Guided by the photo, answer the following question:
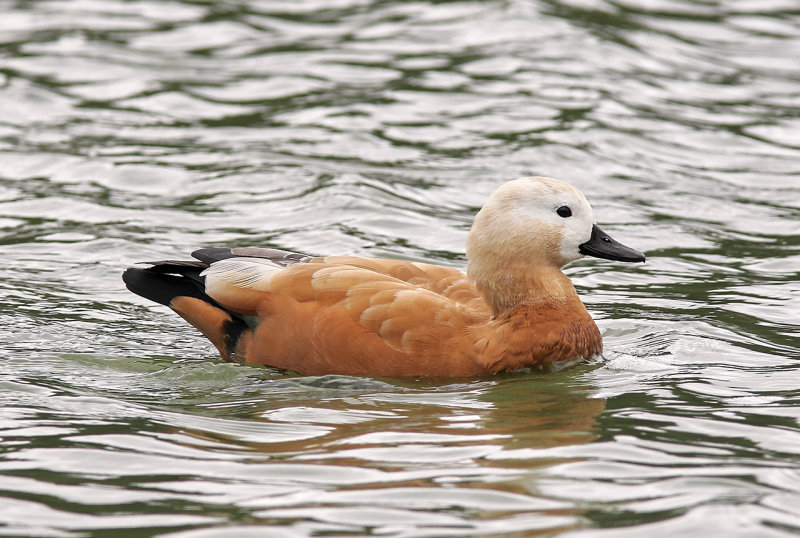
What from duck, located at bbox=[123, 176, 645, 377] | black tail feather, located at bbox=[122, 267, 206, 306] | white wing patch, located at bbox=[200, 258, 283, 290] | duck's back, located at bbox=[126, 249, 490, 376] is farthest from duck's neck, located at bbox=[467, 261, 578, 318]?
black tail feather, located at bbox=[122, 267, 206, 306]

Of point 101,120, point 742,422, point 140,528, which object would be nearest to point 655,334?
point 742,422

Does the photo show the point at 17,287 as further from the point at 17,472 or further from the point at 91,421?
the point at 17,472

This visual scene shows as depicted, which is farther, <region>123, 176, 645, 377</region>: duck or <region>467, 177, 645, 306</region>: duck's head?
<region>467, 177, 645, 306</region>: duck's head

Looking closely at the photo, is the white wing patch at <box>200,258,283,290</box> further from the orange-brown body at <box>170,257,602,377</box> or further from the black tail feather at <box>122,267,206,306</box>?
the black tail feather at <box>122,267,206,306</box>

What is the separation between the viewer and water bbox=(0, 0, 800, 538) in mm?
5559

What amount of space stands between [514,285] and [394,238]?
335 cm

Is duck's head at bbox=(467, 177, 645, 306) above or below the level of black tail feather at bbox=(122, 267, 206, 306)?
above

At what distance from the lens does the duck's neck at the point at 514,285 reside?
7645 millimetres

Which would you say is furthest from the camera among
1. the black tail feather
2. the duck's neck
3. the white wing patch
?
the black tail feather

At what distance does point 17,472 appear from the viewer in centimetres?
581

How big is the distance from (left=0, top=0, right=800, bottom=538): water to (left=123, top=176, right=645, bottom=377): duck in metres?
0.16

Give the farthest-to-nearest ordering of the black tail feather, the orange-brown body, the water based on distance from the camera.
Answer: the black tail feather
the orange-brown body
the water

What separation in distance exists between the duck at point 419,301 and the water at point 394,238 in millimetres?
160

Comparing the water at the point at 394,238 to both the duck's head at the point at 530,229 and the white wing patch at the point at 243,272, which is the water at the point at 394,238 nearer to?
the white wing patch at the point at 243,272
